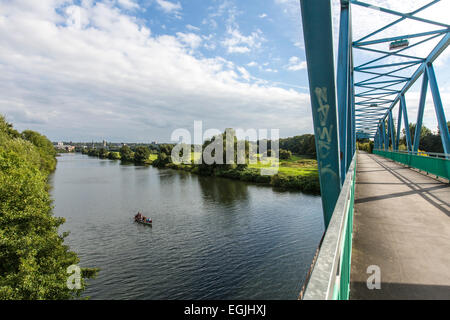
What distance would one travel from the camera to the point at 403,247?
11.1 ft

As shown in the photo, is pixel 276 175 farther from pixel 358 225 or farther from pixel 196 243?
pixel 358 225

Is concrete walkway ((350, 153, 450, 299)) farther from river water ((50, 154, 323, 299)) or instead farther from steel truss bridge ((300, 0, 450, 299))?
river water ((50, 154, 323, 299))

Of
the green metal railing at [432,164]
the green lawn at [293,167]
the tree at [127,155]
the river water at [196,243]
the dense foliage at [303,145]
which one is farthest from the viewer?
the tree at [127,155]

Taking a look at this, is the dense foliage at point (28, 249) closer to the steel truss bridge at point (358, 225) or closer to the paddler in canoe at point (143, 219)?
the paddler in canoe at point (143, 219)

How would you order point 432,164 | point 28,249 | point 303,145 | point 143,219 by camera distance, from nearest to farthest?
point 28,249 → point 432,164 → point 143,219 → point 303,145

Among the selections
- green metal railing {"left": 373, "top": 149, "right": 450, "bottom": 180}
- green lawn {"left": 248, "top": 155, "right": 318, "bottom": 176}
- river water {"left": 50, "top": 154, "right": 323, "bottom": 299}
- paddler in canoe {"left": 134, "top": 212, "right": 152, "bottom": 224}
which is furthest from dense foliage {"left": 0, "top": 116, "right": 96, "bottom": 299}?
green lawn {"left": 248, "top": 155, "right": 318, "bottom": 176}

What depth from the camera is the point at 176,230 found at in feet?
64.0

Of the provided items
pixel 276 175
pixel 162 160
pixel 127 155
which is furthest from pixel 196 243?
pixel 127 155

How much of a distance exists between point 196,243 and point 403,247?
15.1 m

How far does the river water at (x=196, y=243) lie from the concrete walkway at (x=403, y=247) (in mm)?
7992

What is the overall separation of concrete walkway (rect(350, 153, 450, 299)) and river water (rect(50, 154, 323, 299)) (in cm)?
799

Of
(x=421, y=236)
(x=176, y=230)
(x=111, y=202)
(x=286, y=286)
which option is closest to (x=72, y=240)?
(x=176, y=230)

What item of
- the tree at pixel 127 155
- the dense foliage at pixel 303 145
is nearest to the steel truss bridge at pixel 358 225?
the dense foliage at pixel 303 145

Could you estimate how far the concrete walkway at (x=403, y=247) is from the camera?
2467mm
